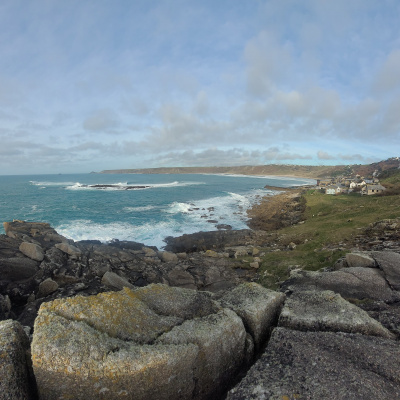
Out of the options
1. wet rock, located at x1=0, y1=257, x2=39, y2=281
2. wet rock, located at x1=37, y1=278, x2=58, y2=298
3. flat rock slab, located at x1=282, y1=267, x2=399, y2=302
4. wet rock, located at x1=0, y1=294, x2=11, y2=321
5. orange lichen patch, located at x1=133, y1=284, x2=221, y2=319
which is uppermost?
orange lichen patch, located at x1=133, y1=284, x2=221, y2=319

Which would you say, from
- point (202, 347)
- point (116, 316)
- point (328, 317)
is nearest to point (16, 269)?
point (116, 316)

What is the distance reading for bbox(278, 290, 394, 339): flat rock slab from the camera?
18.2 feet

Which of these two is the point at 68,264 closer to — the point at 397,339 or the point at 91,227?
the point at 397,339

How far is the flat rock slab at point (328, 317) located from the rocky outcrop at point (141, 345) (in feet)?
2.42

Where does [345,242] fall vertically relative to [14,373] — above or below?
below

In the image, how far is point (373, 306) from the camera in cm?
744

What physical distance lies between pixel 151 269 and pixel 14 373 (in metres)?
17.8

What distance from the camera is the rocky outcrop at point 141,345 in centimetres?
422

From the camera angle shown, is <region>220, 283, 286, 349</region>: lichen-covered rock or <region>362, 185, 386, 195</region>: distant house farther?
<region>362, 185, 386, 195</region>: distant house

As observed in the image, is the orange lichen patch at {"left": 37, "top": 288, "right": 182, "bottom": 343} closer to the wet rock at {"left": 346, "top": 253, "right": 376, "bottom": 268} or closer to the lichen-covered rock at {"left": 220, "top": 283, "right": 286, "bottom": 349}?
the lichen-covered rock at {"left": 220, "top": 283, "right": 286, "bottom": 349}

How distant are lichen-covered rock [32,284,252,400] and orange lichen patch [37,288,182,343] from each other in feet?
0.06

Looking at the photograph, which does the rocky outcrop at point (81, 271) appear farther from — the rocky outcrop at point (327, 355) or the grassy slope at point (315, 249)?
the rocky outcrop at point (327, 355)

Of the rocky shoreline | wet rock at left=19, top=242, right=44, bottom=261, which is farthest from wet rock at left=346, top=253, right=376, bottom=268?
wet rock at left=19, top=242, right=44, bottom=261

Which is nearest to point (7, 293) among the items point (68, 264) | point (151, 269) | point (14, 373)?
point (68, 264)
